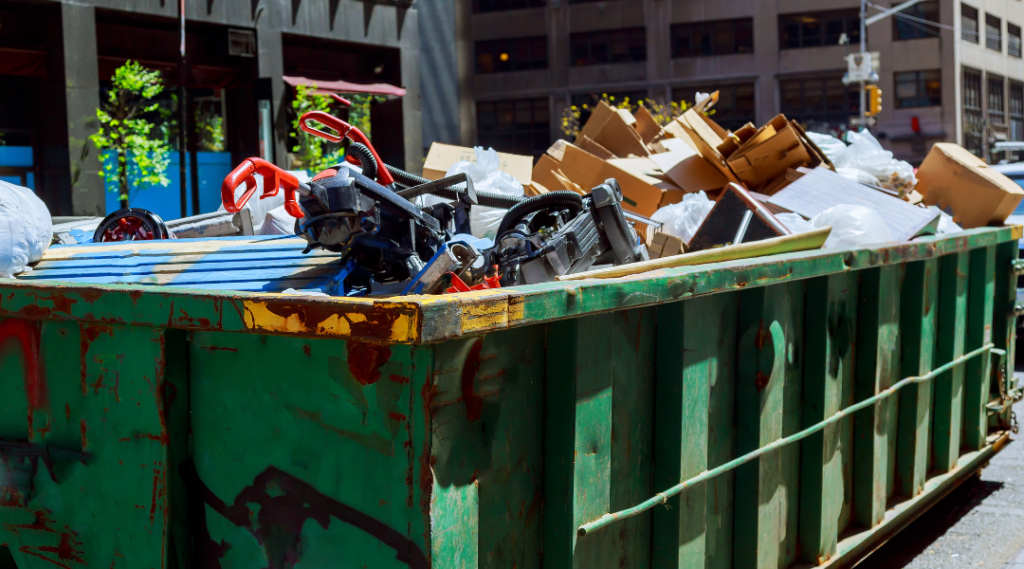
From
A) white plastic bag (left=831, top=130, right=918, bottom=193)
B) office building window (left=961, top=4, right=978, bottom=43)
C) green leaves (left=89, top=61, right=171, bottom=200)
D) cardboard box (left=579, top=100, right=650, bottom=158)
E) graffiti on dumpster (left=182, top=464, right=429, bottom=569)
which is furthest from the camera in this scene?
office building window (left=961, top=4, right=978, bottom=43)

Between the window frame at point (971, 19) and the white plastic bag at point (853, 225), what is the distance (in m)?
47.1

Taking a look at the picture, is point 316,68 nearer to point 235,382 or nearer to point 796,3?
point 235,382

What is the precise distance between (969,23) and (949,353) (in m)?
49.3

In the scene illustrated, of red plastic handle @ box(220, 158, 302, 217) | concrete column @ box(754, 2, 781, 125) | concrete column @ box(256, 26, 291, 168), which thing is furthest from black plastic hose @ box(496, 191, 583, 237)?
concrete column @ box(754, 2, 781, 125)

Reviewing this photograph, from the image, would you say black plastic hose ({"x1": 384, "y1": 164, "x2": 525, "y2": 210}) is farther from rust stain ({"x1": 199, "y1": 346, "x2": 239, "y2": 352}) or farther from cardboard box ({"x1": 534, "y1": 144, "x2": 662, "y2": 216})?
rust stain ({"x1": 199, "y1": 346, "x2": 239, "y2": 352})

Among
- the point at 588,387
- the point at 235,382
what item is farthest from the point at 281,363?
the point at 588,387

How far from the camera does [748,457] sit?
276 cm

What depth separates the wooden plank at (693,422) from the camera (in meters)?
2.48

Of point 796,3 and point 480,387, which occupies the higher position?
point 796,3

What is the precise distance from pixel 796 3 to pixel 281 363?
154 ft

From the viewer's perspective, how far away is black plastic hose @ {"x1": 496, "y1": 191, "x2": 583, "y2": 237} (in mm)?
3924

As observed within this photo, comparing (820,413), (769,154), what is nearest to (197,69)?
(769,154)

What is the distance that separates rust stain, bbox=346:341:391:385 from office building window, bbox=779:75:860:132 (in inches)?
1801

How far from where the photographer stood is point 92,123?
16.5 meters
